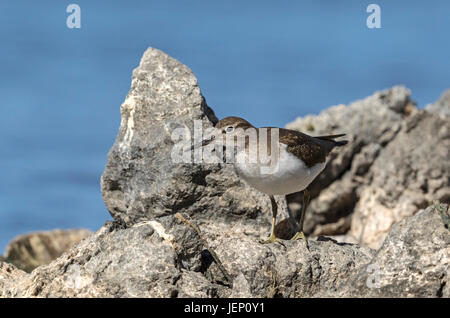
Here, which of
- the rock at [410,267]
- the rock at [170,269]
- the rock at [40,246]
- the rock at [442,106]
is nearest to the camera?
the rock at [410,267]

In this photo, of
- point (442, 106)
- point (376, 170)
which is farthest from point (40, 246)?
point (442, 106)

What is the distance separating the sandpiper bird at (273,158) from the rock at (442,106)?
7914 mm

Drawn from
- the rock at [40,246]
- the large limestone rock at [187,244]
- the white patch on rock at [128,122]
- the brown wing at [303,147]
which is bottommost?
the rock at [40,246]

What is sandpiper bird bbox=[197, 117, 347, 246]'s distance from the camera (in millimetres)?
7906

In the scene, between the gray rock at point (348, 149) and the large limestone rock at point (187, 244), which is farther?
the gray rock at point (348, 149)

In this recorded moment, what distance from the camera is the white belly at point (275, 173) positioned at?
7.86m

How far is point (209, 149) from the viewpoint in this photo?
832cm

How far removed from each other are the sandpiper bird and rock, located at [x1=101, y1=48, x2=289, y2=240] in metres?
0.36

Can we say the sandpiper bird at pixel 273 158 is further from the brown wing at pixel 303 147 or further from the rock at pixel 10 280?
the rock at pixel 10 280

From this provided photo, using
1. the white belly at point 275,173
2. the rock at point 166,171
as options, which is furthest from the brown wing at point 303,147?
the rock at point 166,171

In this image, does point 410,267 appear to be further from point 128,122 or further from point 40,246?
point 40,246

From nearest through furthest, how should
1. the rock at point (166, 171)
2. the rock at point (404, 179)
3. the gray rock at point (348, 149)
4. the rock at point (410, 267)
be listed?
the rock at point (410, 267), the rock at point (166, 171), the rock at point (404, 179), the gray rock at point (348, 149)

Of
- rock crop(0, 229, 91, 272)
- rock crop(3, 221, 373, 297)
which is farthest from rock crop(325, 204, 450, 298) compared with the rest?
rock crop(0, 229, 91, 272)

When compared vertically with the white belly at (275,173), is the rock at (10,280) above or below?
below
